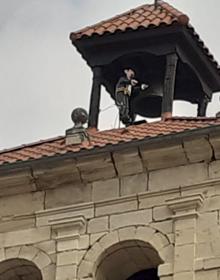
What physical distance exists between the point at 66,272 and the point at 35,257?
53 cm

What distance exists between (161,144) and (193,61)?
2.97m

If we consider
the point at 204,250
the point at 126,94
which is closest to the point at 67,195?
the point at 204,250

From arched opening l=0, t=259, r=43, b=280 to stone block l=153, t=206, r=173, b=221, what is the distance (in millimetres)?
1502

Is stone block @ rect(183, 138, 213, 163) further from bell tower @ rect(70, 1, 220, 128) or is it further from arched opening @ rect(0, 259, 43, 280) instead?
arched opening @ rect(0, 259, 43, 280)

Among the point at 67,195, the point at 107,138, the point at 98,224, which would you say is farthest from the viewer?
the point at 107,138

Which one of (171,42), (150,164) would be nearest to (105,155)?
(150,164)

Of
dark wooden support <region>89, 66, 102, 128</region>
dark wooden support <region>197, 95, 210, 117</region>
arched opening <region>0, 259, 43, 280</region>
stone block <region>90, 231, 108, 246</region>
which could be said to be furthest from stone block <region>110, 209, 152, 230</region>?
dark wooden support <region>197, 95, 210, 117</region>

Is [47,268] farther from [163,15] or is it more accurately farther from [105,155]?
[163,15]

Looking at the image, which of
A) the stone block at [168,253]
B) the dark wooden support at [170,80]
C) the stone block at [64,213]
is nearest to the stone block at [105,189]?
the stone block at [64,213]

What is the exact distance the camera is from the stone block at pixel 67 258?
18.7 meters

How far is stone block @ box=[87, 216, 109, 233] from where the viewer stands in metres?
18.9

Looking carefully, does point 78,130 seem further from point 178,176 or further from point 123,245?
point 123,245

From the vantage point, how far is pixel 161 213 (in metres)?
18.7

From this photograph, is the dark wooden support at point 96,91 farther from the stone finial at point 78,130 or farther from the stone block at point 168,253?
the stone block at point 168,253
